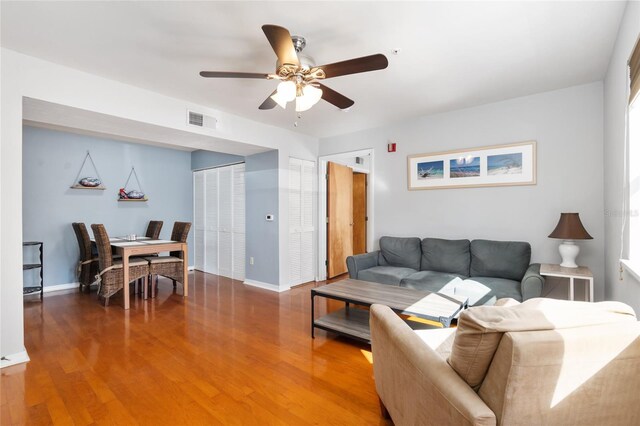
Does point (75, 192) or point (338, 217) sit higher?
point (75, 192)

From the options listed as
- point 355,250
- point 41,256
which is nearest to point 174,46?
point 41,256

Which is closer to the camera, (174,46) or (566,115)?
(174,46)

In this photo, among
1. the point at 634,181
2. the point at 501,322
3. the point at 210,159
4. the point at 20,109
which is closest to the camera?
the point at 501,322

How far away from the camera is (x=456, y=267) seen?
11.8 ft

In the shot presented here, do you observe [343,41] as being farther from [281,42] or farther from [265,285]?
[265,285]

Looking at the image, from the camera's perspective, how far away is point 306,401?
6.35ft

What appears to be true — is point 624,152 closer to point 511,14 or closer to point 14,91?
point 511,14

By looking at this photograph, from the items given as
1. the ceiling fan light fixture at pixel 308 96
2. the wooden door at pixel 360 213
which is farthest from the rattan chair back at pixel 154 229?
the ceiling fan light fixture at pixel 308 96

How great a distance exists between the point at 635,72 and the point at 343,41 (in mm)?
1761

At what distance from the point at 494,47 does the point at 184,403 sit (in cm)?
330

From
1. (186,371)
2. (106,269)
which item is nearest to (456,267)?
(186,371)

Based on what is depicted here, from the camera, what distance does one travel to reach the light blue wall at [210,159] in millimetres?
5445

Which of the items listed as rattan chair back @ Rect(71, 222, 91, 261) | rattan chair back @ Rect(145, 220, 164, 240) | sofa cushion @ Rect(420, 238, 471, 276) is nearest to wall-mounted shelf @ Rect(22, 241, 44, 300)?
rattan chair back @ Rect(71, 222, 91, 261)

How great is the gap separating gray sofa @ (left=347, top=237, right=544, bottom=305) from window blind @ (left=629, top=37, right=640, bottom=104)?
1565mm
